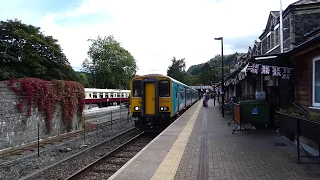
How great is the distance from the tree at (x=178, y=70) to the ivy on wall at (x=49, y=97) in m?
96.7

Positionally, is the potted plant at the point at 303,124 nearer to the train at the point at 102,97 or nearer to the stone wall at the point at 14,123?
the stone wall at the point at 14,123

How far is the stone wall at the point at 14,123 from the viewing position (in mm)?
11891

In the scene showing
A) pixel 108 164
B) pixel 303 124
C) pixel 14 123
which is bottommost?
pixel 108 164

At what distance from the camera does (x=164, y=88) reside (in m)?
15.3

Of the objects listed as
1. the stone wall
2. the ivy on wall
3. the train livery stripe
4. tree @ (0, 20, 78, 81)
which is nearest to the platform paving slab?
the train livery stripe

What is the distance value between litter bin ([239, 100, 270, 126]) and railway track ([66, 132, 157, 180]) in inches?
178

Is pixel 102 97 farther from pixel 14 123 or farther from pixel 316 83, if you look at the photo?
pixel 316 83

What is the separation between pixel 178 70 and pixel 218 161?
111 meters

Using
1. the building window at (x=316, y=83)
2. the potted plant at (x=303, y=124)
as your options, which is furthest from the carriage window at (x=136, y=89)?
the building window at (x=316, y=83)

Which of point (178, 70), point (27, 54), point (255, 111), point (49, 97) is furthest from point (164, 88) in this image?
point (178, 70)

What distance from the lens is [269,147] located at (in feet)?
28.3

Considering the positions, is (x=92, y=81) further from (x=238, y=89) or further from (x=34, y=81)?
(x=34, y=81)

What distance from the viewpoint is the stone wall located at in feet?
39.0

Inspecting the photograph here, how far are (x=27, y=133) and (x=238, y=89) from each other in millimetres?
21100
